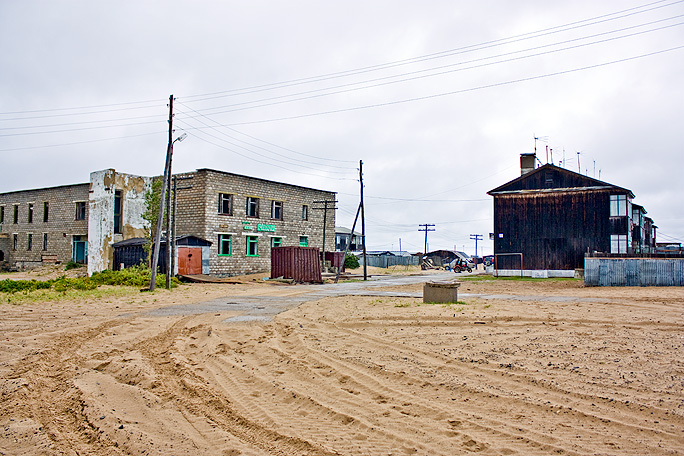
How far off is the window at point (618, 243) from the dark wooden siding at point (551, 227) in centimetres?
29

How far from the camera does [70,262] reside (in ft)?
125

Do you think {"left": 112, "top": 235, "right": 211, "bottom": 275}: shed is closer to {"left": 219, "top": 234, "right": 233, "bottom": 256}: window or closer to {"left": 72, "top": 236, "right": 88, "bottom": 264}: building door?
{"left": 219, "top": 234, "right": 233, "bottom": 256}: window

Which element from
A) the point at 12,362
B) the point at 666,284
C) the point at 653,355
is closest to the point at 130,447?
the point at 12,362

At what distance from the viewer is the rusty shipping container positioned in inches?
1180

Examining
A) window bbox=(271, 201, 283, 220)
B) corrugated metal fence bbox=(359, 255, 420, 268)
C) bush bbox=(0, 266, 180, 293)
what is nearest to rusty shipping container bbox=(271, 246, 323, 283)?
bush bbox=(0, 266, 180, 293)

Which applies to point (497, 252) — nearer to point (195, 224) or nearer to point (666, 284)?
point (666, 284)

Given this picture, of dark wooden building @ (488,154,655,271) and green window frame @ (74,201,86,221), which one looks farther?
green window frame @ (74,201,86,221)

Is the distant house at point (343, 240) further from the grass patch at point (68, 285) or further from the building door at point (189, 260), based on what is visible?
the grass patch at point (68, 285)

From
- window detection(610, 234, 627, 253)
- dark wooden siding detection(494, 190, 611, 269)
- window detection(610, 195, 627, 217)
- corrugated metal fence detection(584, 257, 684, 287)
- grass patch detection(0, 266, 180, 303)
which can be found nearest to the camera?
grass patch detection(0, 266, 180, 303)

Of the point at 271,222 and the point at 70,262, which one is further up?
the point at 271,222

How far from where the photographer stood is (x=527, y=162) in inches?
1556

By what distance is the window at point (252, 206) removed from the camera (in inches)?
1467

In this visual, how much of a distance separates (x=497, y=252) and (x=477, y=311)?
23670 millimetres

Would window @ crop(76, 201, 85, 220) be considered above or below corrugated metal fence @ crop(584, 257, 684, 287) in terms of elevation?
above
